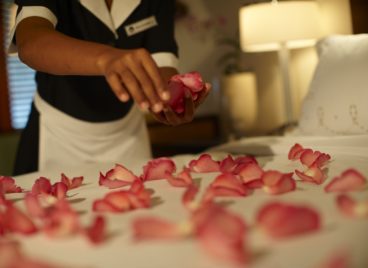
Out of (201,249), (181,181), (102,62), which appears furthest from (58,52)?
(201,249)

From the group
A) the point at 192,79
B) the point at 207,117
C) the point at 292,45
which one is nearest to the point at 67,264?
the point at 192,79

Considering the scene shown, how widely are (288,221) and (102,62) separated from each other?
0.47 metres

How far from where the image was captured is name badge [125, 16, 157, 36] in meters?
1.49

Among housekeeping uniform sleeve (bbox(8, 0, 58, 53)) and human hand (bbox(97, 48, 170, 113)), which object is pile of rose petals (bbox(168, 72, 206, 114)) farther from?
housekeeping uniform sleeve (bbox(8, 0, 58, 53))

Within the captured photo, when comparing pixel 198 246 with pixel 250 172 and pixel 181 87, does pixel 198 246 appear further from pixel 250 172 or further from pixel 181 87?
pixel 181 87

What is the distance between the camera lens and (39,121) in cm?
149

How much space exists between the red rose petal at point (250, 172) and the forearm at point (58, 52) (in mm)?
317

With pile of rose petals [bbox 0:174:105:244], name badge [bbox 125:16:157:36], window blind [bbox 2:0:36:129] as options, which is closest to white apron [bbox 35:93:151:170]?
name badge [bbox 125:16:157:36]

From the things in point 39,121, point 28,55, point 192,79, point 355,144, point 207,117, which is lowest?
point 207,117

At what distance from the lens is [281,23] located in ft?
6.30

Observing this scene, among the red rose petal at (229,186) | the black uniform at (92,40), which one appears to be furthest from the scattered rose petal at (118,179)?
the black uniform at (92,40)

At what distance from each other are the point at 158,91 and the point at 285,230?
37 centimetres

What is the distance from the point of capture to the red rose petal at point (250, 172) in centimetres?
75

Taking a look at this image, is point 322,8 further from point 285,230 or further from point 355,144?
point 285,230
